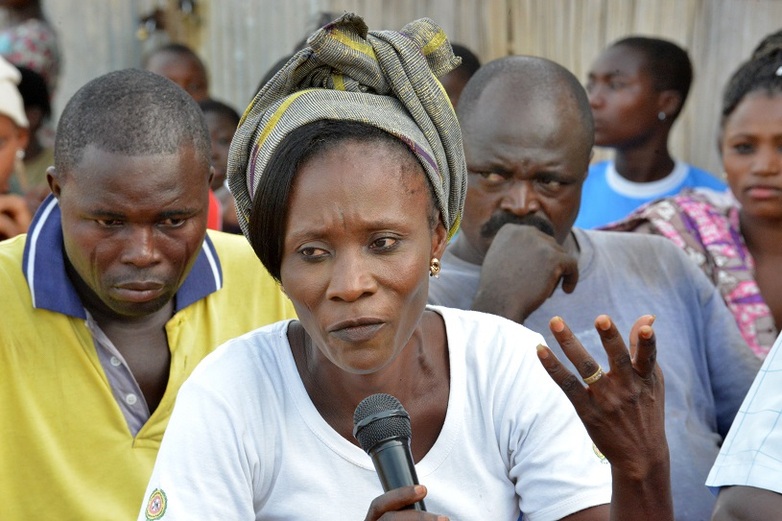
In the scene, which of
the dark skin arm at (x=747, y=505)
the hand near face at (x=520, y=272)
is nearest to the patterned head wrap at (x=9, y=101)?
the hand near face at (x=520, y=272)

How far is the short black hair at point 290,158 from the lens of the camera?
2299 millimetres

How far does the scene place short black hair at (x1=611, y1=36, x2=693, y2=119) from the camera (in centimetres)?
596

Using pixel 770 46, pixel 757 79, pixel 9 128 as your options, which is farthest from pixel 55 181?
pixel 770 46

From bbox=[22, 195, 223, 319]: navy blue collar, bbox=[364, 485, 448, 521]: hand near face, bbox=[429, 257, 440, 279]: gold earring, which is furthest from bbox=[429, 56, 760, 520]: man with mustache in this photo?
bbox=[364, 485, 448, 521]: hand near face

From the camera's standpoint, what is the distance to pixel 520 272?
3.50 metres

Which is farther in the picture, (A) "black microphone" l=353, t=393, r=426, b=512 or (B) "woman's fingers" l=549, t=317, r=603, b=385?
(B) "woman's fingers" l=549, t=317, r=603, b=385

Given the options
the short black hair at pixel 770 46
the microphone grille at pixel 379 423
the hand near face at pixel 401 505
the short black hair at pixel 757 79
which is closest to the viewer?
the hand near face at pixel 401 505

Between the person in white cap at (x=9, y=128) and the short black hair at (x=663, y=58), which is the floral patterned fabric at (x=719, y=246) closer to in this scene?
the short black hair at (x=663, y=58)

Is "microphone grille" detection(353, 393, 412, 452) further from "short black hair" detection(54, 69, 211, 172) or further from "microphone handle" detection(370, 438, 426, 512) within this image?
"short black hair" detection(54, 69, 211, 172)

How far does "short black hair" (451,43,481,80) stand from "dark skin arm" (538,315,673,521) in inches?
153

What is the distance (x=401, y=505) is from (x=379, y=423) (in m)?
0.15

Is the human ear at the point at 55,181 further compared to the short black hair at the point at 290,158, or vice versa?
the human ear at the point at 55,181

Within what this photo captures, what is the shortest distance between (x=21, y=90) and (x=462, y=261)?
358cm

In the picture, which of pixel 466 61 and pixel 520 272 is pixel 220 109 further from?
pixel 520 272
